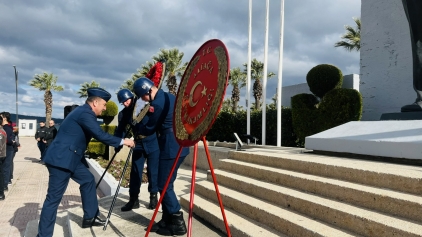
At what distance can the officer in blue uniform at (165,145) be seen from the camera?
3410 millimetres

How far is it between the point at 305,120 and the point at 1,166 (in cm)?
923

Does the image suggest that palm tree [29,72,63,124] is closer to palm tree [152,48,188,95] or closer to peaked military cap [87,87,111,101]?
palm tree [152,48,188,95]

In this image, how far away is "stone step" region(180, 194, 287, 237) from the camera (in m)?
3.26

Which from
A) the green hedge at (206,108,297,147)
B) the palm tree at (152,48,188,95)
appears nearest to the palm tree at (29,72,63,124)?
the palm tree at (152,48,188,95)

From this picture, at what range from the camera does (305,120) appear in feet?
38.2

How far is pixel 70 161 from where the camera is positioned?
353 centimetres

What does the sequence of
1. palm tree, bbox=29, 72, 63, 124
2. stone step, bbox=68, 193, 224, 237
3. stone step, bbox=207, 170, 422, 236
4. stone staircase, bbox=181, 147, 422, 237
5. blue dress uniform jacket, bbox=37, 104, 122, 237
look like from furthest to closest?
1. palm tree, bbox=29, 72, 63, 124
2. stone step, bbox=68, 193, 224, 237
3. blue dress uniform jacket, bbox=37, 104, 122, 237
4. stone staircase, bbox=181, 147, 422, 237
5. stone step, bbox=207, 170, 422, 236

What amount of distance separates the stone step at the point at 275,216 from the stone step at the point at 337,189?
0.25m

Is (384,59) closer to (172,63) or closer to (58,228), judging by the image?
(58,228)

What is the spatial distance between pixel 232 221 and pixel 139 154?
1649 mm

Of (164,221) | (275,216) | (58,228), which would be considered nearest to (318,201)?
(275,216)

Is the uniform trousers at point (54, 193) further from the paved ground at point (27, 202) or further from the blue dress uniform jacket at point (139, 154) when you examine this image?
the paved ground at point (27, 202)

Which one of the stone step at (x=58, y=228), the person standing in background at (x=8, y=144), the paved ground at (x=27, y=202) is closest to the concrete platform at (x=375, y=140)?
the paved ground at (x=27, y=202)

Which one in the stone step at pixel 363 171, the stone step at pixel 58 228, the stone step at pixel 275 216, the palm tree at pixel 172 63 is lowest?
the stone step at pixel 58 228
